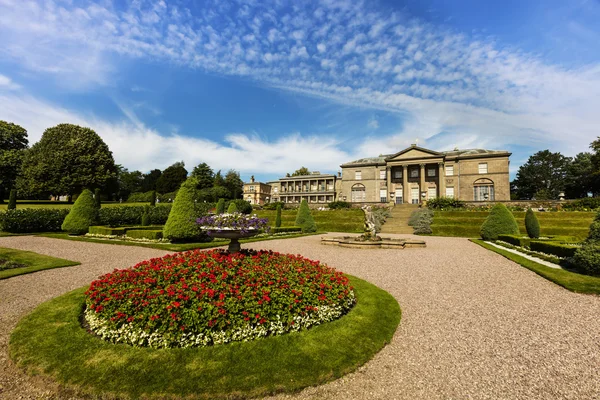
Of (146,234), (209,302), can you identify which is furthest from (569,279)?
(146,234)

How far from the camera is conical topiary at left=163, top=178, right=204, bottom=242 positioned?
16.8m

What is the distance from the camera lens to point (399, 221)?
35562mm

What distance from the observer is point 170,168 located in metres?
81.0

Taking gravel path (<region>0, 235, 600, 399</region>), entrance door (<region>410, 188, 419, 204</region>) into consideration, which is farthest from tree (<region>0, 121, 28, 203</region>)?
entrance door (<region>410, 188, 419, 204</region>)

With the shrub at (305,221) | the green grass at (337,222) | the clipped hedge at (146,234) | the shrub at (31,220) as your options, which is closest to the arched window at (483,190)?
the green grass at (337,222)

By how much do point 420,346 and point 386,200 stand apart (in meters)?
50.2

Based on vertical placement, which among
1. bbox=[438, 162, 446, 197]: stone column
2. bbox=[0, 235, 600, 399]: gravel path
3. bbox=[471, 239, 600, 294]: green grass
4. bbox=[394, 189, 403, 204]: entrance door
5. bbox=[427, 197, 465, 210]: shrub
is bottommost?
bbox=[0, 235, 600, 399]: gravel path

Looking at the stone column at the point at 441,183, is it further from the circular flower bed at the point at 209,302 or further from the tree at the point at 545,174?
the circular flower bed at the point at 209,302

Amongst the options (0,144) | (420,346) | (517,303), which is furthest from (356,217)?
(0,144)

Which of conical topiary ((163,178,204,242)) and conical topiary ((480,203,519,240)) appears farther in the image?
conical topiary ((480,203,519,240))

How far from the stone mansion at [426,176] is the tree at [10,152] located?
40.9 m

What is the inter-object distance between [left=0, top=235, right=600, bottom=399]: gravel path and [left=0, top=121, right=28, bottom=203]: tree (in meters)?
44.4

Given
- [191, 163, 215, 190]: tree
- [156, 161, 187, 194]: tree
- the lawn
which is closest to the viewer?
the lawn

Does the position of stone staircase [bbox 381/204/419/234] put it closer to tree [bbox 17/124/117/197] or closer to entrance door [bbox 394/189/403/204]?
entrance door [bbox 394/189/403/204]
